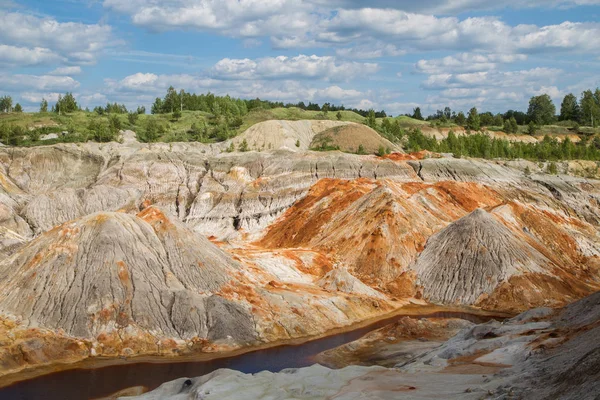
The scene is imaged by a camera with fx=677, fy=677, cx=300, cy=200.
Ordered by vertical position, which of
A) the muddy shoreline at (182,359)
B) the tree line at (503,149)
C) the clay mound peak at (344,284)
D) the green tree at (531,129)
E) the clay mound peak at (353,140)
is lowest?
the muddy shoreline at (182,359)

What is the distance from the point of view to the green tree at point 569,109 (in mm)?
181000

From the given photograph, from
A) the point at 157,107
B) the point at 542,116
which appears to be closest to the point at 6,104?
the point at 157,107

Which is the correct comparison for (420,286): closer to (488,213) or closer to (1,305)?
(488,213)

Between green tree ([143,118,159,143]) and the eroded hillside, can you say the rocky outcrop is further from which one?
green tree ([143,118,159,143])

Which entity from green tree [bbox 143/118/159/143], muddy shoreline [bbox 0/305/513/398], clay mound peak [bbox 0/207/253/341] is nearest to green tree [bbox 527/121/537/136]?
green tree [bbox 143/118/159/143]

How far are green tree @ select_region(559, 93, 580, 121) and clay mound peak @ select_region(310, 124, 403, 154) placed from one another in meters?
81.0

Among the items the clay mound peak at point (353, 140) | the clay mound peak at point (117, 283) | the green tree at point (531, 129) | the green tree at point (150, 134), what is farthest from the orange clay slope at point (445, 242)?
the green tree at point (531, 129)

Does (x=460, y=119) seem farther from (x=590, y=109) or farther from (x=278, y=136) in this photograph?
(x=278, y=136)

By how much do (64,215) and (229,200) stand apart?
2063 cm

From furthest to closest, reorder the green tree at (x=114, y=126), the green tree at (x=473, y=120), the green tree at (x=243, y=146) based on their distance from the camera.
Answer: the green tree at (x=473, y=120)
the green tree at (x=114, y=126)
the green tree at (x=243, y=146)

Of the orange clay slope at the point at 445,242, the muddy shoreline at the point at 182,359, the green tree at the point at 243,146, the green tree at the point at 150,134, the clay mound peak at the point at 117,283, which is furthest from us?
the green tree at the point at 150,134

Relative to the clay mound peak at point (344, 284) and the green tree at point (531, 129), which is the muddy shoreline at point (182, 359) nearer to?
the clay mound peak at point (344, 284)

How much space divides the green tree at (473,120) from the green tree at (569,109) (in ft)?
109

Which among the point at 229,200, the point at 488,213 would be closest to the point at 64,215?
the point at 229,200
